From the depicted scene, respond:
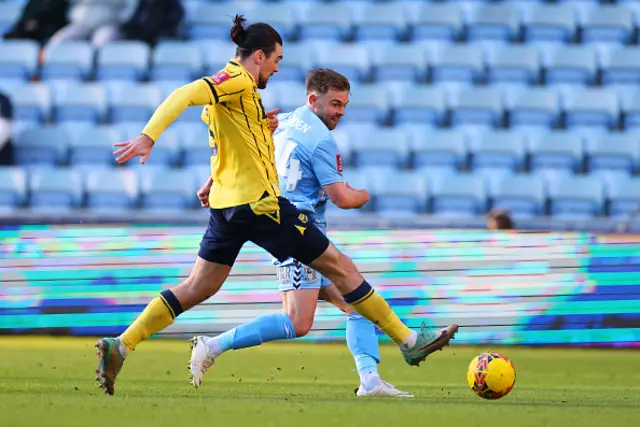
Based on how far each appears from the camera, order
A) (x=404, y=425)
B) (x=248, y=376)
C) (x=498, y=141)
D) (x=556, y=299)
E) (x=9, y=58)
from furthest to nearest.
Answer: (x=9, y=58) → (x=498, y=141) → (x=556, y=299) → (x=248, y=376) → (x=404, y=425)

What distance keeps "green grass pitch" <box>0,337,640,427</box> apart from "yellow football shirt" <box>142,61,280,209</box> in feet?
3.48

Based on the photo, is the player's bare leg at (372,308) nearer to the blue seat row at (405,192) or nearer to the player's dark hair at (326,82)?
the player's dark hair at (326,82)

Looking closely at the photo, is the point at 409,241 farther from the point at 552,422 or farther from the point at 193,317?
the point at 552,422

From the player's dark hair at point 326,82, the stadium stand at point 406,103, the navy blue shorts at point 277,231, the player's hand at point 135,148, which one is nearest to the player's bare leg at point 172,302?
the navy blue shorts at point 277,231

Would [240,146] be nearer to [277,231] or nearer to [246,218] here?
[246,218]

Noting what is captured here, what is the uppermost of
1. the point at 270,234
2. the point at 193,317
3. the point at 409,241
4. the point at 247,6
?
the point at 247,6

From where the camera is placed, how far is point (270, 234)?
6.02 meters

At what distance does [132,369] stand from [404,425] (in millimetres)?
3948

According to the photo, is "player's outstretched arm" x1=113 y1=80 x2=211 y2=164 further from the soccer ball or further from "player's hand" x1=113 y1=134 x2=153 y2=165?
the soccer ball

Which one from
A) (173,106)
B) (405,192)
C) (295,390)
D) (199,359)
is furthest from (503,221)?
(173,106)

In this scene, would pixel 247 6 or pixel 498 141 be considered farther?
pixel 247 6

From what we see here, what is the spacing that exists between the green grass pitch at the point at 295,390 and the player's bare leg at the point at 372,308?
29 centimetres

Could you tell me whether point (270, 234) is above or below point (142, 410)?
above

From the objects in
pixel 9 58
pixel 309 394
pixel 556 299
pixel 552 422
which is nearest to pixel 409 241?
pixel 556 299
